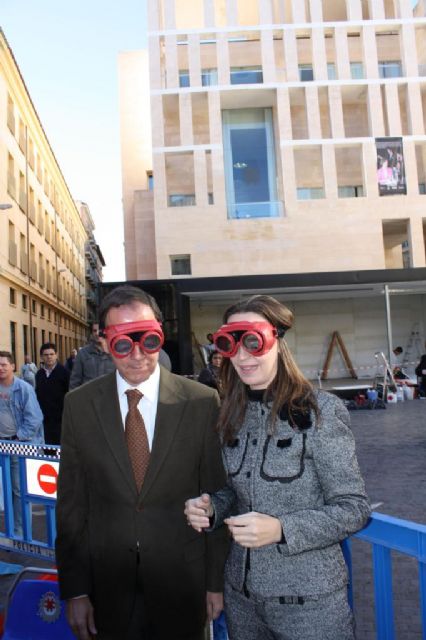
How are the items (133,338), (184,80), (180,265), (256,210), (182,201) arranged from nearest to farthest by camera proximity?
(133,338) → (256,210) → (180,265) → (182,201) → (184,80)

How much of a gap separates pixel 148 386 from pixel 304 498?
2.79ft

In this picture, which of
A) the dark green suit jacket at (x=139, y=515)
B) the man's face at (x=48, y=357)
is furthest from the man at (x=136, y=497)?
the man's face at (x=48, y=357)

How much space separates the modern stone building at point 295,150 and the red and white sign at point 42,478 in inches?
641

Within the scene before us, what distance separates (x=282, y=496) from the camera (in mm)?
1704

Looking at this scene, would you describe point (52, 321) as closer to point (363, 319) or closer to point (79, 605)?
point (363, 319)

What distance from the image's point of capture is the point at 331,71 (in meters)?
26.1

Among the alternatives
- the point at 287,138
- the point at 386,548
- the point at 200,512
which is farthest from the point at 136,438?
the point at 287,138

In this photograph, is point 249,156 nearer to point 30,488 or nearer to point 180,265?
point 180,265

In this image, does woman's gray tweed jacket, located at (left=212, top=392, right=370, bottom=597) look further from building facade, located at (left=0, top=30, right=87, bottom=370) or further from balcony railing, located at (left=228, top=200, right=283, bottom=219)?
balcony railing, located at (left=228, top=200, right=283, bottom=219)

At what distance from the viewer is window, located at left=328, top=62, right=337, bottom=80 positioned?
84.3ft

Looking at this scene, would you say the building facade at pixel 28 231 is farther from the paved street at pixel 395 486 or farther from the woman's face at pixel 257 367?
the woman's face at pixel 257 367

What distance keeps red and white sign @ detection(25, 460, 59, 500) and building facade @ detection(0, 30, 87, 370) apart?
1677 cm

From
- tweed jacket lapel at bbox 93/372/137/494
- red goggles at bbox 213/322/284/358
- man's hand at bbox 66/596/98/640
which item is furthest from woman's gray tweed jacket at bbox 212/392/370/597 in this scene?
man's hand at bbox 66/596/98/640

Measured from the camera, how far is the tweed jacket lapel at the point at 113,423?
6.70 ft
